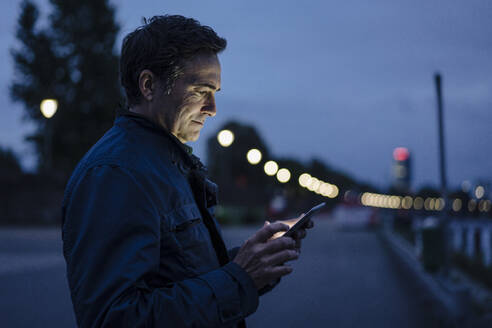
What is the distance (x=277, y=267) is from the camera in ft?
6.10

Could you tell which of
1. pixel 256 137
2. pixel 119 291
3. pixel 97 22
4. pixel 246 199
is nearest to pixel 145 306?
pixel 119 291

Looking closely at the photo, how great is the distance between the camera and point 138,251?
1.66m

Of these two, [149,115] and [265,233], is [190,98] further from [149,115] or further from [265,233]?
[265,233]

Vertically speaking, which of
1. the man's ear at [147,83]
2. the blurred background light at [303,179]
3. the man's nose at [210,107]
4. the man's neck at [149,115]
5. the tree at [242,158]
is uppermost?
the tree at [242,158]

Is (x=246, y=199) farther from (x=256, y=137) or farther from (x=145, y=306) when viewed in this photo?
(x=145, y=306)

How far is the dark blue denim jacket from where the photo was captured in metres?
1.64

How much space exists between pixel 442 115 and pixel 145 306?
10.2 meters

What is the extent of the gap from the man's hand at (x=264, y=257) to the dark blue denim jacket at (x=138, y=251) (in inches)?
1.1

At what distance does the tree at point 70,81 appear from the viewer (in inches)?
1748

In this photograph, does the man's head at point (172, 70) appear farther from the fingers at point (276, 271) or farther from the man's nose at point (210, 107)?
the fingers at point (276, 271)

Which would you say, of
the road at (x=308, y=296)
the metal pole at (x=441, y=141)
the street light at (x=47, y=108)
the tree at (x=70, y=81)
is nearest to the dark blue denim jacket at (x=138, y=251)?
the road at (x=308, y=296)

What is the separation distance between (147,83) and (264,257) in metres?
0.74

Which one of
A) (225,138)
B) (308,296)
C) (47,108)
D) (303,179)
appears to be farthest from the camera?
(303,179)

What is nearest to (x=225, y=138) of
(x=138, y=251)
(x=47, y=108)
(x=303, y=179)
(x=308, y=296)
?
(x=308, y=296)
